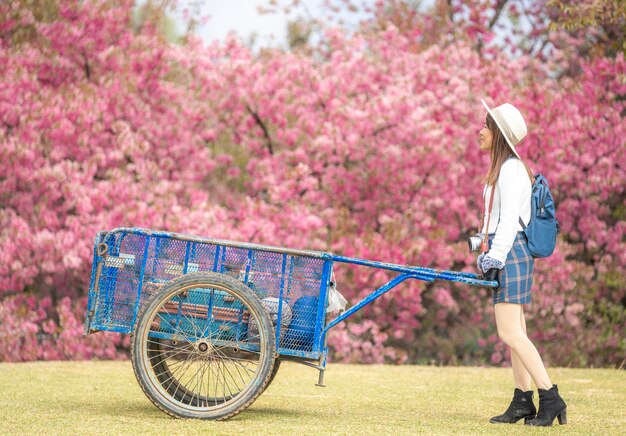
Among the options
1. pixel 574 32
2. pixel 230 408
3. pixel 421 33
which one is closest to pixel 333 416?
pixel 230 408

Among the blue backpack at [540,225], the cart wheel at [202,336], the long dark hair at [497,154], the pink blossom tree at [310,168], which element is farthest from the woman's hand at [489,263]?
the pink blossom tree at [310,168]

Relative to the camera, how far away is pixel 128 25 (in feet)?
44.6

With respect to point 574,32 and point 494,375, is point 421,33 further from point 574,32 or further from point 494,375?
point 494,375

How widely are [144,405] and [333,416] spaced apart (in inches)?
50.5

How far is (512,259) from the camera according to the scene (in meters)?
5.40

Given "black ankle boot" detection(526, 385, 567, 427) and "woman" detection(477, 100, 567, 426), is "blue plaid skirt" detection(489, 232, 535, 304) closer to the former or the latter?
"woman" detection(477, 100, 567, 426)

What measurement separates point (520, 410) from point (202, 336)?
1.94 meters

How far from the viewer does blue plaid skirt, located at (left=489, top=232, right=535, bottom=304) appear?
539 cm

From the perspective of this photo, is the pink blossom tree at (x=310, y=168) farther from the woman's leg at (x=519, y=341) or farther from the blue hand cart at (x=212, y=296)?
the woman's leg at (x=519, y=341)

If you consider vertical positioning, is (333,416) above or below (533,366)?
below

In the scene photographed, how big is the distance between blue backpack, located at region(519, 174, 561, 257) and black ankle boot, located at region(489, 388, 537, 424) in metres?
0.87

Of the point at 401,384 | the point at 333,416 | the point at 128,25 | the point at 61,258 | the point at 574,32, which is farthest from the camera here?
the point at 574,32

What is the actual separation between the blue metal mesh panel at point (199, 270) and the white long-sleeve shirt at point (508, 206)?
1039mm

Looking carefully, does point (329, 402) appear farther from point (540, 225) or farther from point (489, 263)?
point (540, 225)
